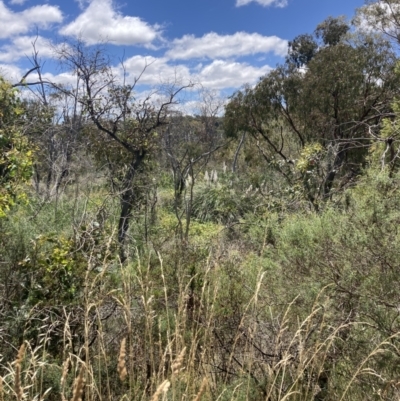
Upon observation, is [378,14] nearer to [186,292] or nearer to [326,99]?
[326,99]

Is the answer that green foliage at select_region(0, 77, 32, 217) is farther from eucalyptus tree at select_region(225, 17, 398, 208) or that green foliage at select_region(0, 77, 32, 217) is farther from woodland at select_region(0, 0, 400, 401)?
eucalyptus tree at select_region(225, 17, 398, 208)

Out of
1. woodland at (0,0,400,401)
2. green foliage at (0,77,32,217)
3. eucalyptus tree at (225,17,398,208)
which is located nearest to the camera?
woodland at (0,0,400,401)

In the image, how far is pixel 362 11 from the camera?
13617 mm

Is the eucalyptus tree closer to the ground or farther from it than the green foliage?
farther from it

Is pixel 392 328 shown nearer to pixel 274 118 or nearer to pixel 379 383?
pixel 379 383

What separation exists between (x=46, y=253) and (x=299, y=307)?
222cm

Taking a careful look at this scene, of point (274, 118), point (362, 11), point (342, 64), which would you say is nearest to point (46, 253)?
point (342, 64)

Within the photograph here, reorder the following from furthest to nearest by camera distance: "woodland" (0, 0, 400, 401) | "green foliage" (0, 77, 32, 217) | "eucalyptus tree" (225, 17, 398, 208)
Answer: "eucalyptus tree" (225, 17, 398, 208) → "green foliage" (0, 77, 32, 217) → "woodland" (0, 0, 400, 401)

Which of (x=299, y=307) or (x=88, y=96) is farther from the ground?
(x=88, y=96)

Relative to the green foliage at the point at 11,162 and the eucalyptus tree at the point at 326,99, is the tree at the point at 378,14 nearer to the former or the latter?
the eucalyptus tree at the point at 326,99

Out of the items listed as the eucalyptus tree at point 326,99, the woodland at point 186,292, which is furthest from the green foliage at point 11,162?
the eucalyptus tree at point 326,99

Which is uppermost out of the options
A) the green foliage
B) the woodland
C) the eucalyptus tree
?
the eucalyptus tree

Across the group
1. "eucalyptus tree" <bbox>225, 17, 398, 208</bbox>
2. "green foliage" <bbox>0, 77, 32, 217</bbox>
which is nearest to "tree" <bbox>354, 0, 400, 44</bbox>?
"eucalyptus tree" <bbox>225, 17, 398, 208</bbox>

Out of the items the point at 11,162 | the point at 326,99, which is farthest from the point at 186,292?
the point at 326,99
